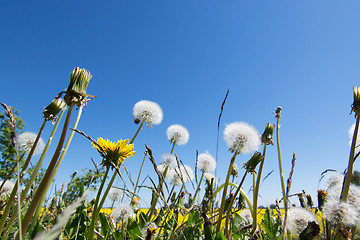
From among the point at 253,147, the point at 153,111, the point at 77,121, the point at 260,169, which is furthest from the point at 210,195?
the point at 153,111

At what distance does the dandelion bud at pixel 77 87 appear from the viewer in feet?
3.11

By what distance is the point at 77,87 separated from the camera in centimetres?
97

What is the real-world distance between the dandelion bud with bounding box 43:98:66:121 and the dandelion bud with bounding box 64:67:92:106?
0.40 metres

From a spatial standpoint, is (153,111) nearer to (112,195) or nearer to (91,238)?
(112,195)

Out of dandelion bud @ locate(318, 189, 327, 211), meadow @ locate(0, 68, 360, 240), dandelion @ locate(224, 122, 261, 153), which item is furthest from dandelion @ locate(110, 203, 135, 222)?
dandelion bud @ locate(318, 189, 327, 211)

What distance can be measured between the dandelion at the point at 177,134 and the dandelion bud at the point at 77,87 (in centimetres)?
225

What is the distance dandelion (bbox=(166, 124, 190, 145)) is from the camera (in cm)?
330

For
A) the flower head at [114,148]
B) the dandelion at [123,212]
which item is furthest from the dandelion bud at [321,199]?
the dandelion at [123,212]

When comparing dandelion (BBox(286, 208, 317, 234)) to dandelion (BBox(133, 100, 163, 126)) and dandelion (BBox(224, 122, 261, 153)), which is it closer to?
dandelion (BBox(224, 122, 261, 153))

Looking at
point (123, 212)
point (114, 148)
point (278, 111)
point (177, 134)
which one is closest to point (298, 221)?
point (278, 111)

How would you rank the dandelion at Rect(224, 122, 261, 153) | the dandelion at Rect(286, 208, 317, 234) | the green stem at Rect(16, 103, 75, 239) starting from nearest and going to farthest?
the green stem at Rect(16, 103, 75, 239), the dandelion at Rect(286, 208, 317, 234), the dandelion at Rect(224, 122, 261, 153)

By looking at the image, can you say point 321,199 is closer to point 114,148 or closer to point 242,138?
point 242,138

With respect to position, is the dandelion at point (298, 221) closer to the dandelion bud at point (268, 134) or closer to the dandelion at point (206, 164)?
the dandelion bud at point (268, 134)

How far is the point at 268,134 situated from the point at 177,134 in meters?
1.73
